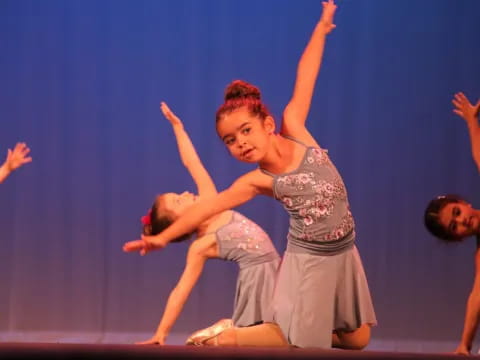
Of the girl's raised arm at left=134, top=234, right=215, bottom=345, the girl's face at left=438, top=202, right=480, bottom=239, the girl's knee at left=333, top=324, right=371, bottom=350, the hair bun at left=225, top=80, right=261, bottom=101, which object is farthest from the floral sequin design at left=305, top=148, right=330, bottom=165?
the girl's raised arm at left=134, top=234, right=215, bottom=345

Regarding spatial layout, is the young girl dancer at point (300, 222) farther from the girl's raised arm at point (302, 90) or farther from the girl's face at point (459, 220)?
the girl's face at point (459, 220)

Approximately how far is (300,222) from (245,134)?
0.34m

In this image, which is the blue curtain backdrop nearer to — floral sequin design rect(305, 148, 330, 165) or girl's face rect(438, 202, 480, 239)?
girl's face rect(438, 202, 480, 239)

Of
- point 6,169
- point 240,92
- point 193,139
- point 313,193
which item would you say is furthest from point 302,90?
point 193,139

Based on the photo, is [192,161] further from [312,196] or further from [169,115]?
[312,196]

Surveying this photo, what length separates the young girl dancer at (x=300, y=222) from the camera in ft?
7.75

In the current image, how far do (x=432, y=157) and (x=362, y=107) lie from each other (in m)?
0.51

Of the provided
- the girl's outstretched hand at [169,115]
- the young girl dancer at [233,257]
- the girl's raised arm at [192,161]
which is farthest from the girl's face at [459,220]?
the girl's outstretched hand at [169,115]

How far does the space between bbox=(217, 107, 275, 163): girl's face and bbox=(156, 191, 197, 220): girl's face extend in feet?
3.13

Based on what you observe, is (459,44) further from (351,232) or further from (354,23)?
(351,232)

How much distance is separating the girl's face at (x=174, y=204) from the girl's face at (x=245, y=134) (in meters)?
0.95

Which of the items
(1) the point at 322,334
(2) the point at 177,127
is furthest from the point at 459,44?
(1) the point at 322,334

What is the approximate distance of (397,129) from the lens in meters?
4.46

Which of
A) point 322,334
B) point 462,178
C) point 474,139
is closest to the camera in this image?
point 322,334
